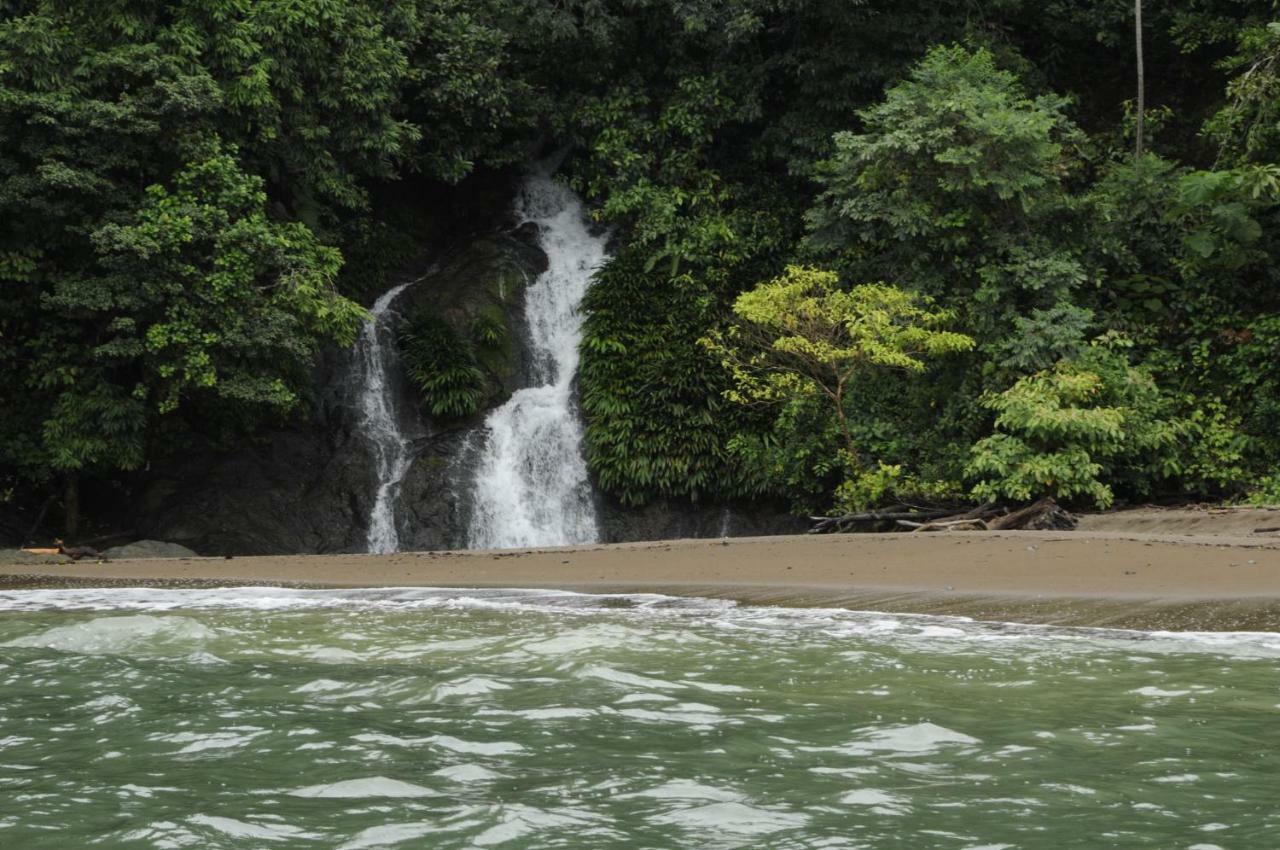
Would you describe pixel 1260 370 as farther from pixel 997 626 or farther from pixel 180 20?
pixel 180 20

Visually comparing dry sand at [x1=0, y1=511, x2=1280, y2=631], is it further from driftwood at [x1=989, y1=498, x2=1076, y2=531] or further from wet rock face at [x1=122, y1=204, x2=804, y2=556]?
wet rock face at [x1=122, y1=204, x2=804, y2=556]

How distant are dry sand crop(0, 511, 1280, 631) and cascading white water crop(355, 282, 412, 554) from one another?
3.35 m

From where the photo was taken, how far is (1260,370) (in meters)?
15.0

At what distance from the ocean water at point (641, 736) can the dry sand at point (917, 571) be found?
634 millimetres

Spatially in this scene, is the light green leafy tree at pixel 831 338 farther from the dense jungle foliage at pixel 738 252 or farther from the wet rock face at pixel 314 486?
the wet rock face at pixel 314 486

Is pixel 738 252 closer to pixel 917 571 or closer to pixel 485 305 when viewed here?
pixel 485 305

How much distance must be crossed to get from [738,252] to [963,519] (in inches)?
244

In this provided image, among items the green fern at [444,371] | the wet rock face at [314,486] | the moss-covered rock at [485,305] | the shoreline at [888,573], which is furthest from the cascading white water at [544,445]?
the shoreline at [888,573]

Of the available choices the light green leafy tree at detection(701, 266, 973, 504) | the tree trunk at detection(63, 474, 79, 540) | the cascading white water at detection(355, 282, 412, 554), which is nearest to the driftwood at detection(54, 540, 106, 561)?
the tree trunk at detection(63, 474, 79, 540)

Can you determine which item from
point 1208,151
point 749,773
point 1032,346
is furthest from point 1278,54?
point 749,773

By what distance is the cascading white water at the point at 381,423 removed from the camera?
1683 centimetres

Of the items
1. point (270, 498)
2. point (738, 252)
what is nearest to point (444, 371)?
point (270, 498)

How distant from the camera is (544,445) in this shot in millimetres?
17562

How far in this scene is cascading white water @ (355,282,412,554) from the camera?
16828mm
